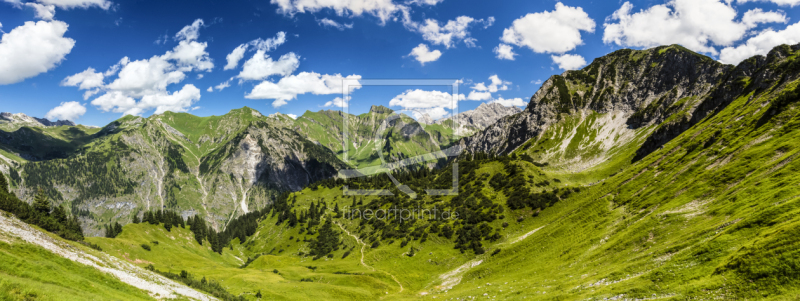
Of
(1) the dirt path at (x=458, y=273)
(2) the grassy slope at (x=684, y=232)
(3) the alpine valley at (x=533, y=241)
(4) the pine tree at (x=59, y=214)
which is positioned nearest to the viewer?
(2) the grassy slope at (x=684, y=232)

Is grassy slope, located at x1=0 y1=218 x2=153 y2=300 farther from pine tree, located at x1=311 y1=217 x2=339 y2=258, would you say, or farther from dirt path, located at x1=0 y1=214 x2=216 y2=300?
pine tree, located at x1=311 y1=217 x2=339 y2=258

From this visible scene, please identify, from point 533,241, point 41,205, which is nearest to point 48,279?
point 41,205

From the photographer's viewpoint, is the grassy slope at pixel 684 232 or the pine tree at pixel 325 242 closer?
the grassy slope at pixel 684 232

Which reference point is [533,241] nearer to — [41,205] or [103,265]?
[103,265]

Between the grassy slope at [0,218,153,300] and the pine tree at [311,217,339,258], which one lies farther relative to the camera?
the pine tree at [311,217,339,258]

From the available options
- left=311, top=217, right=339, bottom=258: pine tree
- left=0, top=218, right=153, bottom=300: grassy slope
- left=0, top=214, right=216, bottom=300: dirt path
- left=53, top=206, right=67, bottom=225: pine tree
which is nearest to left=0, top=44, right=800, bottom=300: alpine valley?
left=0, top=218, right=153, bottom=300: grassy slope

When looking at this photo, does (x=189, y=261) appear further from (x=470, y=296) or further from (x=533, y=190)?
(x=533, y=190)

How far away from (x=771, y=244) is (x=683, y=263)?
9014 mm

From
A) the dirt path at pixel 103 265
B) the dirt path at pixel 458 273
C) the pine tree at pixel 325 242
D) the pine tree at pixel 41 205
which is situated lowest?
the pine tree at pixel 325 242

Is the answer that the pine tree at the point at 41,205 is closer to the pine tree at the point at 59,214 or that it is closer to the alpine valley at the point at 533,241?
the alpine valley at the point at 533,241

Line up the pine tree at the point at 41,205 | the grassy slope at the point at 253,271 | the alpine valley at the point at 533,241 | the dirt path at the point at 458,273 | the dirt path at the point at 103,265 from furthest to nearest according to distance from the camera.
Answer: the dirt path at the point at 458,273 → the pine tree at the point at 41,205 → the grassy slope at the point at 253,271 → the dirt path at the point at 103,265 → the alpine valley at the point at 533,241

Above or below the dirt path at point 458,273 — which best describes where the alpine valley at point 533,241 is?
above

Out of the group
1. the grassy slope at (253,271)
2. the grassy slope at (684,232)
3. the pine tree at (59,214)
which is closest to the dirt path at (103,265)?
the grassy slope at (253,271)

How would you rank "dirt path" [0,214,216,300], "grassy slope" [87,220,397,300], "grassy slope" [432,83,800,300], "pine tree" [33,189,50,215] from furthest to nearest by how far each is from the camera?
"pine tree" [33,189,50,215]
"grassy slope" [87,220,397,300]
"dirt path" [0,214,216,300]
"grassy slope" [432,83,800,300]
